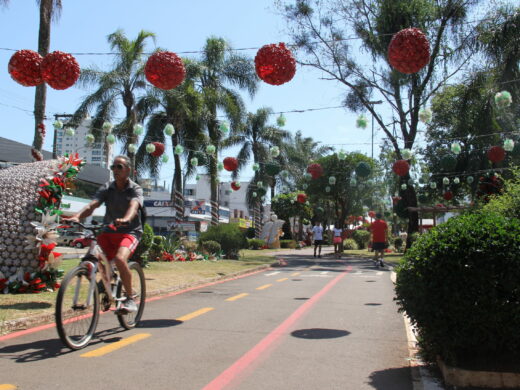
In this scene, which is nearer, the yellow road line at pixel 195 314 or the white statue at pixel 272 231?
the yellow road line at pixel 195 314

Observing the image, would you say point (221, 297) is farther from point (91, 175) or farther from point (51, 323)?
point (91, 175)

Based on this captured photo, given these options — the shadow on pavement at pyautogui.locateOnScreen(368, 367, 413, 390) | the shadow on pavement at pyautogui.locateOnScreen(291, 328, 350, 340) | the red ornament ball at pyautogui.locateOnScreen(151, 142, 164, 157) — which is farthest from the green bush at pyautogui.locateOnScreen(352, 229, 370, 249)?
the shadow on pavement at pyautogui.locateOnScreen(368, 367, 413, 390)

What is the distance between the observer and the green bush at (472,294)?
3.85 metres

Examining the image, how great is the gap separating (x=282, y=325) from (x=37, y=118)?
11.5 metres

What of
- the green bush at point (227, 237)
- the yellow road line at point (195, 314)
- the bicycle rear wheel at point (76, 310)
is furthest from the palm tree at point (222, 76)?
the bicycle rear wheel at point (76, 310)

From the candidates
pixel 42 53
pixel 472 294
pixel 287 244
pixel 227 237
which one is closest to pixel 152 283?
pixel 472 294

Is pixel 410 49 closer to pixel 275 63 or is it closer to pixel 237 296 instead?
pixel 275 63

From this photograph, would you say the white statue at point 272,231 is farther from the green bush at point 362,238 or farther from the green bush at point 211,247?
the green bush at point 211,247

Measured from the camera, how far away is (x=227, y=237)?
20.2m

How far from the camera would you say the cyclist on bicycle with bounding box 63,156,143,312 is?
17.4 ft

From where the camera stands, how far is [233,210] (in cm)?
10362

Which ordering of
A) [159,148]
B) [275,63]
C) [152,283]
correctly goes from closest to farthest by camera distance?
[275,63] < [152,283] < [159,148]

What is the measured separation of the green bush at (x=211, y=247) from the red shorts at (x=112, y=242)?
14.2 meters

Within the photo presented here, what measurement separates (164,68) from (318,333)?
6003 millimetres
